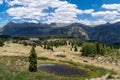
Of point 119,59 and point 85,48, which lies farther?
point 85,48

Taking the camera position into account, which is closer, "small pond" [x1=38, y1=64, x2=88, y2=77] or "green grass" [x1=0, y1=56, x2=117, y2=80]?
"green grass" [x1=0, y1=56, x2=117, y2=80]

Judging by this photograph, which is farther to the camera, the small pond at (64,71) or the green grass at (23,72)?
the small pond at (64,71)

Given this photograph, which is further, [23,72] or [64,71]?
[64,71]

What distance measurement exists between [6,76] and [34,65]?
49.8 m

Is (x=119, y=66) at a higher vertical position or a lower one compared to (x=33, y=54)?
lower

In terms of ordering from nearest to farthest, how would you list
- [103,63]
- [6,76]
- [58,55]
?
[6,76] < [103,63] < [58,55]

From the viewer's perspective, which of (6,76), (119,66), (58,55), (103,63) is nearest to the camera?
(6,76)

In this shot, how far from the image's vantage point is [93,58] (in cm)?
16538

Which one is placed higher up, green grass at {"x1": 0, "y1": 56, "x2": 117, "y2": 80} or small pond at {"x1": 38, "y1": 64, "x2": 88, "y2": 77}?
green grass at {"x1": 0, "y1": 56, "x2": 117, "y2": 80}

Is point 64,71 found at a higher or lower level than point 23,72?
lower

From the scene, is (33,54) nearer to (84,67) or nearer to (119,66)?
(84,67)

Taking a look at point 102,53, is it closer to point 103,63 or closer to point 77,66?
point 103,63

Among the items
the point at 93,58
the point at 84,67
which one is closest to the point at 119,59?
the point at 93,58

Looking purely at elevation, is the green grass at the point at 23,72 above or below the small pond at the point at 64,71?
above
